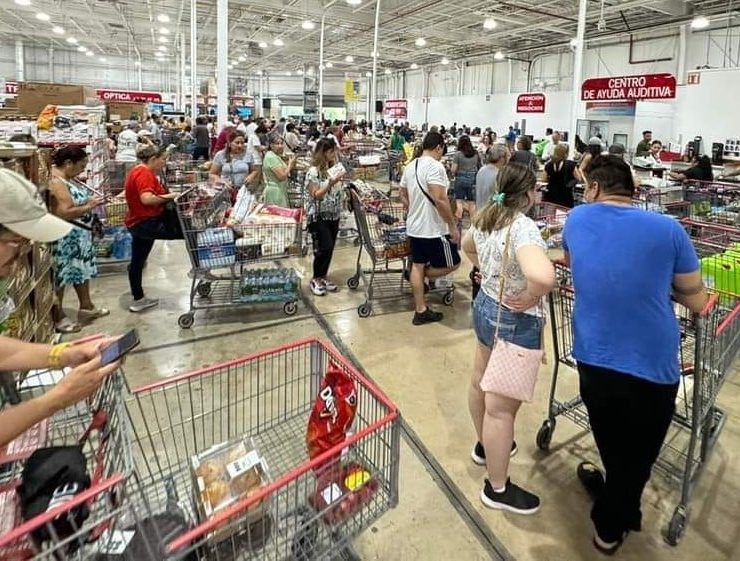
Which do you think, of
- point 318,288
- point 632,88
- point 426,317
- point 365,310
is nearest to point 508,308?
point 426,317

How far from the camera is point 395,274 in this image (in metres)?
5.80

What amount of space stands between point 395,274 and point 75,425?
4327 millimetres

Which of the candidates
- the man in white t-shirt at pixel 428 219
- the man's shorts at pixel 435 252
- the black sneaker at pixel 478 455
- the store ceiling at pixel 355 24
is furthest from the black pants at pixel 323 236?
the store ceiling at pixel 355 24

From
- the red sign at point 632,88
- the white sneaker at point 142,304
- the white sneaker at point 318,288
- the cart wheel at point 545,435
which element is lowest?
the cart wheel at point 545,435

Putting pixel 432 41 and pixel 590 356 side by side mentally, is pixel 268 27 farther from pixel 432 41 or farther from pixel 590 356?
pixel 590 356

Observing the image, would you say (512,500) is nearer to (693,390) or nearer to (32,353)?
(693,390)

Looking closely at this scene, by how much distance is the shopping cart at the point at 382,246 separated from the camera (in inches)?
187

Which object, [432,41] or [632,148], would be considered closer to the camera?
[632,148]

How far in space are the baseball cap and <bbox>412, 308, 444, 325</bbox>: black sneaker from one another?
341cm

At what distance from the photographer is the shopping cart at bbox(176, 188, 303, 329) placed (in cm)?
427

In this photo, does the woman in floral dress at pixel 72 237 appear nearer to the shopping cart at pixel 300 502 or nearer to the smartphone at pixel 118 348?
the shopping cart at pixel 300 502

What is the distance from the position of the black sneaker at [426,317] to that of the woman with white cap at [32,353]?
11.0 ft

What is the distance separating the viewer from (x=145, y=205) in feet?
14.6

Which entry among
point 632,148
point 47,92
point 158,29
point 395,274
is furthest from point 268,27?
point 395,274
